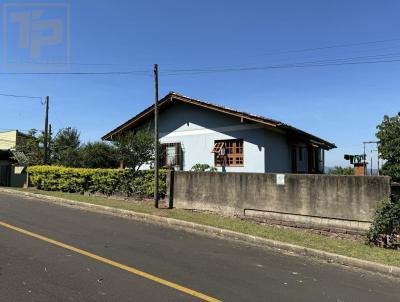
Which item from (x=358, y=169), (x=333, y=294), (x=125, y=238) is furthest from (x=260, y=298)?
(x=358, y=169)

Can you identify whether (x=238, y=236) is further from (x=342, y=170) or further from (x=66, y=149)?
(x=342, y=170)

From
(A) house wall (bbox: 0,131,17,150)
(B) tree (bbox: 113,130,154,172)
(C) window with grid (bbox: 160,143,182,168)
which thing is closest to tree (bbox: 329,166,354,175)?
(C) window with grid (bbox: 160,143,182,168)

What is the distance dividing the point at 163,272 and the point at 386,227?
236 inches

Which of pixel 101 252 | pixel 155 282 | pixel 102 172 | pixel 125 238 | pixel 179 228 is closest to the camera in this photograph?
pixel 155 282

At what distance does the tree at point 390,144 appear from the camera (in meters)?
25.3

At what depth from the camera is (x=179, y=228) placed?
11938 mm

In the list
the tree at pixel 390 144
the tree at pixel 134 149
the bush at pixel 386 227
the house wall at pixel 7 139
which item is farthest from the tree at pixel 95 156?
the house wall at pixel 7 139

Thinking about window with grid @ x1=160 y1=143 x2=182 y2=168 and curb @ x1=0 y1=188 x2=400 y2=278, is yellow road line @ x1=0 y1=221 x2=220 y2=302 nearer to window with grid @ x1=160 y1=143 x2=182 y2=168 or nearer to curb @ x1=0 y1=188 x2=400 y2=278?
curb @ x1=0 y1=188 x2=400 y2=278

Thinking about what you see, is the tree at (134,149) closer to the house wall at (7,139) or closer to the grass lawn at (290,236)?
the grass lawn at (290,236)

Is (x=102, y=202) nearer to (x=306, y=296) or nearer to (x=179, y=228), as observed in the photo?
(x=179, y=228)

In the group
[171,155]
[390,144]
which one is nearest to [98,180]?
[171,155]

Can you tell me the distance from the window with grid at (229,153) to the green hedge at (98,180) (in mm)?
4535

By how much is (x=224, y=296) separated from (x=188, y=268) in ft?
5.12

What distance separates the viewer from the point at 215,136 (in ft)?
68.0
